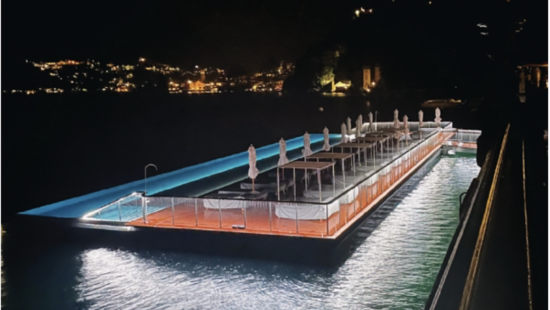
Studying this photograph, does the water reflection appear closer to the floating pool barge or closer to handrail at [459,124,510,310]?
the floating pool barge

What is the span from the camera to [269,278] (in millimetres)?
11312

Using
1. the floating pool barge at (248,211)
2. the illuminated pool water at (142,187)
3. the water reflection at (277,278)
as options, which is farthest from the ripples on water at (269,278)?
the illuminated pool water at (142,187)

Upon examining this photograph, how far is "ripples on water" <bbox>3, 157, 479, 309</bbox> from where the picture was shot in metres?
10.2

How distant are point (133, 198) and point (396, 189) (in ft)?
25.1

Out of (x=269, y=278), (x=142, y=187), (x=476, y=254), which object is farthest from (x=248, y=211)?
(x=476, y=254)

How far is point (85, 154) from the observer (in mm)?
60375

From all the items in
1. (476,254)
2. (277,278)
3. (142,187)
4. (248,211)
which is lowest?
(277,278)

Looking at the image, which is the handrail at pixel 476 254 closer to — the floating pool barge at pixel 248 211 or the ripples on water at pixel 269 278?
the ripples on water at pixel 269 278

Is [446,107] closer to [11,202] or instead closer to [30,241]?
[11,202]

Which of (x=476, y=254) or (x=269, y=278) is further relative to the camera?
Answer: (x=269, y=278)

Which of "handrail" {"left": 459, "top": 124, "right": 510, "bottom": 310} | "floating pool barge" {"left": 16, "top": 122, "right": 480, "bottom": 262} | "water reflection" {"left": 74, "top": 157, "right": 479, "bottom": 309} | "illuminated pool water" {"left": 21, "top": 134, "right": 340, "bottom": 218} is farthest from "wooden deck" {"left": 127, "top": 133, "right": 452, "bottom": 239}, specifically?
"handrail" {"left": 459, "top": 124, "right": 510, "bottom": 310}

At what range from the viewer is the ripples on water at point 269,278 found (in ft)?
33.6

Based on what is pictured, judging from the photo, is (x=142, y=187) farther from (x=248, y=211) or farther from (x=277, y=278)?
(x=277, y=278)

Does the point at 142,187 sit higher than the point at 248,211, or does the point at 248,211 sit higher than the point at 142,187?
the point at 248,211
